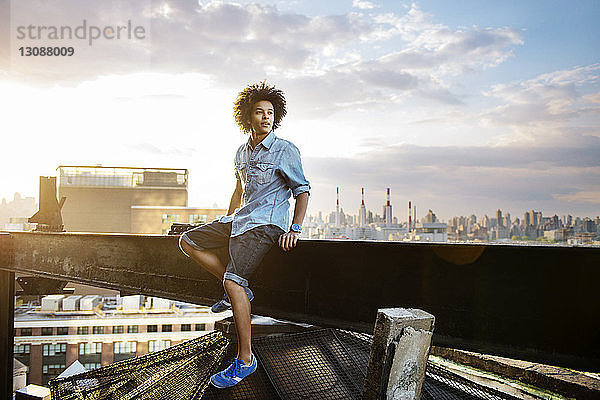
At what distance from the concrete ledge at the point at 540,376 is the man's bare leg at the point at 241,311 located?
2.35 meters

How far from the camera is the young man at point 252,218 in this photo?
267cm

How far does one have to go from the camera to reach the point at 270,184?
2.77m

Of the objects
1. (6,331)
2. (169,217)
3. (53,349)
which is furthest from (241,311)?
(169,217)

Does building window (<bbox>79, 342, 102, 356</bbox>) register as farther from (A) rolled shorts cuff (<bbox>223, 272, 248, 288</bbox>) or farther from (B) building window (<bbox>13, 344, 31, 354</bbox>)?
(A) rolled shorts cuff (<bbox>223, 272, 248, 288</bbox>)

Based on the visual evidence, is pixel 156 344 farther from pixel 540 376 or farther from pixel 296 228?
pixel 296 228

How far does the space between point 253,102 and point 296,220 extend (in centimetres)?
79

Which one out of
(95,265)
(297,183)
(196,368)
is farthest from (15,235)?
(297,183)

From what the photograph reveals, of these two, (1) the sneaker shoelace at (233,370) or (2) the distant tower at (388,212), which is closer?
(1) the sneaker shoelace at (233,370)

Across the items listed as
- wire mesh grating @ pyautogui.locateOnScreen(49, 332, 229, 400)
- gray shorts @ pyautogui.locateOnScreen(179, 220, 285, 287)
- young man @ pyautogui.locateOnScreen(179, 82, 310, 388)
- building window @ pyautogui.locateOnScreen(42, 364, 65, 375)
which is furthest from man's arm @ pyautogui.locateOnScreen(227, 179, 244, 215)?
building window @ pyautogui.locateOnScreen(42, 364, 65, 375)

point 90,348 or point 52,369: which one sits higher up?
point 90,348

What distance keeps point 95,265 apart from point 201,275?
1541mm

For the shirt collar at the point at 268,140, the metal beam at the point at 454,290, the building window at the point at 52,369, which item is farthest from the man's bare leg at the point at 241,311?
the building window at the point at 52,369

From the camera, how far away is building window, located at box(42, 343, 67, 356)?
19703 mm

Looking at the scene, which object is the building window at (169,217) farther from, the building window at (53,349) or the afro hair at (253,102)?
the afro hair at (253,102)
